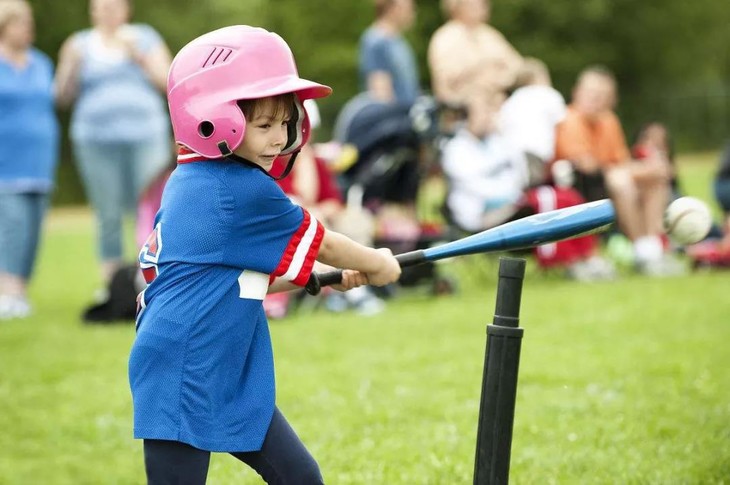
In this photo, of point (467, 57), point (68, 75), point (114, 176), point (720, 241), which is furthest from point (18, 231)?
point (720, 241)

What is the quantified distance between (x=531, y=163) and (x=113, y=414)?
621 cm

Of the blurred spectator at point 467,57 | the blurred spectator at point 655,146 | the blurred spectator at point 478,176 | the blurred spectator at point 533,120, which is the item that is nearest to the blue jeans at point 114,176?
the blurred spectator at point 478,176

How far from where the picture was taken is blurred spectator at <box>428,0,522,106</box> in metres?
11.0

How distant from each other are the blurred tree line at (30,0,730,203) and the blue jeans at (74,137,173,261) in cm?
2349

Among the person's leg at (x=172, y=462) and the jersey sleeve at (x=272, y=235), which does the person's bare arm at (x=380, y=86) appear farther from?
the person's leg at (x=172, y=462)

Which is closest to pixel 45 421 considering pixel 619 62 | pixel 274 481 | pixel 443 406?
pixel 443 406

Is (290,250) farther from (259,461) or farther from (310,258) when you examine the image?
(259,461)

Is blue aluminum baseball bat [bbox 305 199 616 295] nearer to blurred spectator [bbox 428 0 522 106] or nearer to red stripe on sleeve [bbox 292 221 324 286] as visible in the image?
red stripe on sleeve [bbox 292 221 324 286]

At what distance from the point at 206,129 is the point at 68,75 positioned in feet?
22.8

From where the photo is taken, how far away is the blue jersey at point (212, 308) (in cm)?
318

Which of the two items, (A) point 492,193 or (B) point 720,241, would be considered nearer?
(A) point 492,193

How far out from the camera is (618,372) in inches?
252

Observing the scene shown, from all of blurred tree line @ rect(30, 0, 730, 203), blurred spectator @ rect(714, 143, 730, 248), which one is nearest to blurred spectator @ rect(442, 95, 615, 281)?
blurred spectator @ rect(714, 143, 730, 248)

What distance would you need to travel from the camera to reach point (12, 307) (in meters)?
9.50
